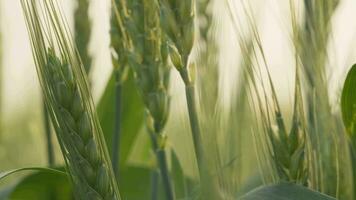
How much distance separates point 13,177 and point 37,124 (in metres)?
0.47

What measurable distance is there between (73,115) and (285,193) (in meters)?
0.19

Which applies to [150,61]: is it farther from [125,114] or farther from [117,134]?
[125,114]

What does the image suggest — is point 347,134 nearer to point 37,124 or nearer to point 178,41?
point 178,41

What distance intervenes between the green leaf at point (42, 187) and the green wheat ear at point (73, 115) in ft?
0.70

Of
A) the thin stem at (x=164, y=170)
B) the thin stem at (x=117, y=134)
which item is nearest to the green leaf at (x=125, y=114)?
the thin stem at (x=117, y=134)

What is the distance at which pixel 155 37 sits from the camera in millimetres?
729

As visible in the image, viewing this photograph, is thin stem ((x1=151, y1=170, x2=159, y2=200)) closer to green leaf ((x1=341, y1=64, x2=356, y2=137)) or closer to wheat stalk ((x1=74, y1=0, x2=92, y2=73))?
wheat stalk ((x1=74, y1=0, x2=92, y2=73))

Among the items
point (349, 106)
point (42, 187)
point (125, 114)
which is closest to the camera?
point (349, 106)

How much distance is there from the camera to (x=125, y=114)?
1.18m

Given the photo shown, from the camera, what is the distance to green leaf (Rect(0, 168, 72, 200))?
86cm

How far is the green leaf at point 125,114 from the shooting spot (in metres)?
1.12

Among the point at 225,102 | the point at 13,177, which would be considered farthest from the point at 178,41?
the point at 13,177

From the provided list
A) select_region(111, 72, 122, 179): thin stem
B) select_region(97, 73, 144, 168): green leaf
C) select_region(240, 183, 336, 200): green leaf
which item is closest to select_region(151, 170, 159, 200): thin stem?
select_region(111, 72, 122, 179): thin stem

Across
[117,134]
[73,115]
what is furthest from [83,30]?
[73,115]
